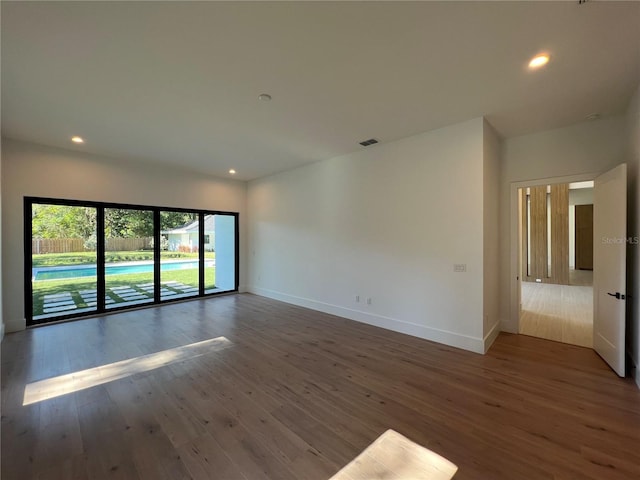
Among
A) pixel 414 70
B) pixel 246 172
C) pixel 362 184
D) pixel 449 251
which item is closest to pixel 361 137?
pixel 362 184

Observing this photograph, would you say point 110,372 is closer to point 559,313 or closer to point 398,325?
point 398,325

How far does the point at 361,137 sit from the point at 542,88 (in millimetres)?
2237

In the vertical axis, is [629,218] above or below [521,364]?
above

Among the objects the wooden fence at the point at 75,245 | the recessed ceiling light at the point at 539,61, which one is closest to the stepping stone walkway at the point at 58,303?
the wooden fence at the point at 75,245

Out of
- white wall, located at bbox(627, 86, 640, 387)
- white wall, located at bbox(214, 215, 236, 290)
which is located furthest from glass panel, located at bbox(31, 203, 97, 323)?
white wall, located at bbox(627, 86, 640, 387)

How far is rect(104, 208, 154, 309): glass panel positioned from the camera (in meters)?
5.43

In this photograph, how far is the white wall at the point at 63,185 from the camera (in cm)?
436

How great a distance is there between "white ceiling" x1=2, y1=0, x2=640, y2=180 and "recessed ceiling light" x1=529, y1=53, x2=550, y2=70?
5cm

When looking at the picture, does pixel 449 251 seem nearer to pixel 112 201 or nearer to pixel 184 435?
pixel 184 435

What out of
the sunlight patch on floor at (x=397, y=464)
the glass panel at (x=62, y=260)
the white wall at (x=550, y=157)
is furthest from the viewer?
the glass panel at (x=62, y=260)

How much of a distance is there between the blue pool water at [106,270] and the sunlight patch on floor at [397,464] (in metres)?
5.86

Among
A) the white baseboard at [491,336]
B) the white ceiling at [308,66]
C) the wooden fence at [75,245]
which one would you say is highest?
the white ceiling at [308,66]

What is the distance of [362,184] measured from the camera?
4.88 meters

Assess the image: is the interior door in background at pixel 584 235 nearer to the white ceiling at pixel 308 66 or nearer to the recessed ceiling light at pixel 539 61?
the white ceiling at pixel 308 66
